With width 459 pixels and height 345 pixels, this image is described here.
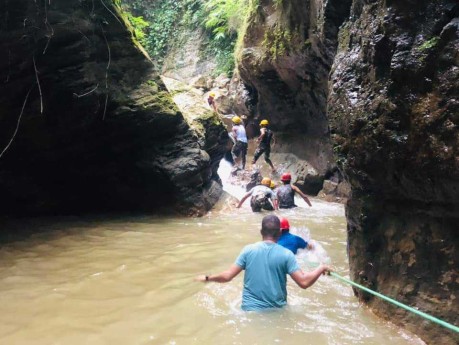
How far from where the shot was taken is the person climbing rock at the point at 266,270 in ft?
13.5

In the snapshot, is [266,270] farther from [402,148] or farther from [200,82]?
[200,82]

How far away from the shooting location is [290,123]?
1672cm

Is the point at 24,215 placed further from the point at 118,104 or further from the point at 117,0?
the point at 117,0

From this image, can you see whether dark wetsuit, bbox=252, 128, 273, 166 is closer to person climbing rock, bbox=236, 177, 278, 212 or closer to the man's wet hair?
person climbing rock, bbox=236, 177, 278, 212

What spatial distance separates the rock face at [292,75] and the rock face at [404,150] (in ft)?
19.1

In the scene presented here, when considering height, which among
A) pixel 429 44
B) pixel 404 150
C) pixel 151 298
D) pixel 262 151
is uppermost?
pixel 429 44

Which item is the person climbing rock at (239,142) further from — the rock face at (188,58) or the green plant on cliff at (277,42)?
the rock face at (188,58)

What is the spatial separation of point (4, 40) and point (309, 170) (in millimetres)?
10206

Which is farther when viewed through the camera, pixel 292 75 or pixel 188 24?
pixel 188 24

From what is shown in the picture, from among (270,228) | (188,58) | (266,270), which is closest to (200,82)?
(188,58)

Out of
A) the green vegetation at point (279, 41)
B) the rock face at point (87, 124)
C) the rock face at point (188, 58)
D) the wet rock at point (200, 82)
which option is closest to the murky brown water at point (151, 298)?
the rock face at point (87, 124)

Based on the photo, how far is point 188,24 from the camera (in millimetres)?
27531

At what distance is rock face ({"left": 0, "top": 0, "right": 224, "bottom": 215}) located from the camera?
811cm

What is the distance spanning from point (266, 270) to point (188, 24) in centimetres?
2568
